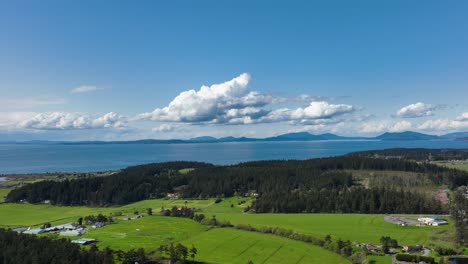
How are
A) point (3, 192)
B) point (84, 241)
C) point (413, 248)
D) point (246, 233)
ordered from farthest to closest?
point (3, 192) → point (246, 233) → point (84, 241) → point (413, 248)

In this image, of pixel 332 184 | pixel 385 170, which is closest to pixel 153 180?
pixel 332 184

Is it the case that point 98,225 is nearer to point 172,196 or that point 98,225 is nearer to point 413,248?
point 172,196

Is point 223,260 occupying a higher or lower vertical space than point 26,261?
lower

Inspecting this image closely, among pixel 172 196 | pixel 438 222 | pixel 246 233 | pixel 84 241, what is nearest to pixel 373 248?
pixel 246 233

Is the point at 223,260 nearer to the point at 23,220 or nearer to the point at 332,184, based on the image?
the point at 23,220

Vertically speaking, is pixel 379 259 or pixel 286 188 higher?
pixel 286 188

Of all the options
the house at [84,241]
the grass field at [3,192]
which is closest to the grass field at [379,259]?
the house at [84,241]
